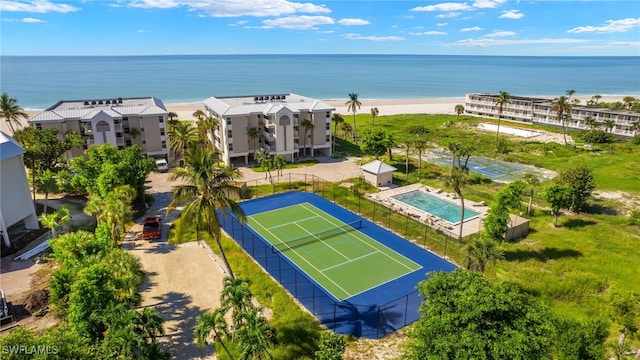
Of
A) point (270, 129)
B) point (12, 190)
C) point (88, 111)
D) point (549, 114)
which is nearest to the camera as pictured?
point (12, 190)

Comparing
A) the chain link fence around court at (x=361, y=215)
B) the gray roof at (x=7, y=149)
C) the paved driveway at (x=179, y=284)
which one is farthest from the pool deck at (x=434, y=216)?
the gray roof at (x=7, y=149)

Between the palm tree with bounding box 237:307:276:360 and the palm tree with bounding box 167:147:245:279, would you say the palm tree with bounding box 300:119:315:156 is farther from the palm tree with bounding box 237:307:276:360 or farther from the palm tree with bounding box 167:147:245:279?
the palm tree with bounding box 237:307:276:360

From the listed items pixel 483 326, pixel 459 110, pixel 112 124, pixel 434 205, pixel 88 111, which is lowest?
pixel 434 205

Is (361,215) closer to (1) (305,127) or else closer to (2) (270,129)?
(1) (305,127)

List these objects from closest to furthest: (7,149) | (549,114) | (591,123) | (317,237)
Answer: (7,149)
(317,237)
(591,123)
(549,114)

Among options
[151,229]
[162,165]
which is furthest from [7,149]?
[162,165]
